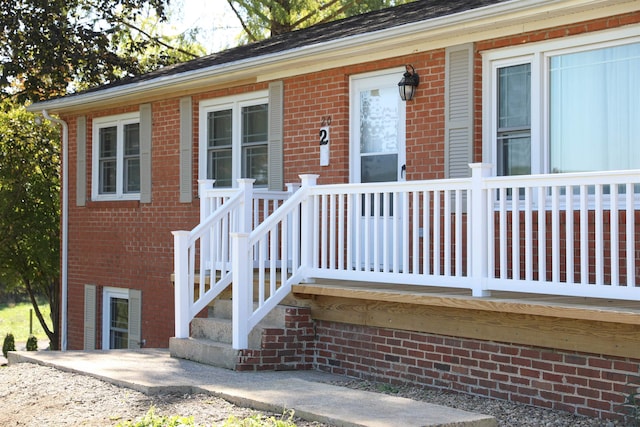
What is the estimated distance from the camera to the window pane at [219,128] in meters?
12.8

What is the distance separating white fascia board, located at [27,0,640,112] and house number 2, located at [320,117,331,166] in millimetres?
652

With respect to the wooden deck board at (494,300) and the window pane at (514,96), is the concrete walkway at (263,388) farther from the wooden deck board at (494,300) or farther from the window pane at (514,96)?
the window pane at (514,96)

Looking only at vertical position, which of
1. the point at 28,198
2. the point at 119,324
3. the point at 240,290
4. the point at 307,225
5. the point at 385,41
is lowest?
the point at 119,324

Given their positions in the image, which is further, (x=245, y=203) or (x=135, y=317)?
(x=135, y=317)

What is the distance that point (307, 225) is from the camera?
955 centimetres

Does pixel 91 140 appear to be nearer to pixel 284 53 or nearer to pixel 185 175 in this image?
pixel 185 175

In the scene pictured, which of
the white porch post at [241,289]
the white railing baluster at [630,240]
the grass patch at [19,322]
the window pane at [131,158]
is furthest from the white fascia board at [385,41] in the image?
the grass patch at [19,322]

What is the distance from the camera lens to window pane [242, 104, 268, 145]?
12.3m

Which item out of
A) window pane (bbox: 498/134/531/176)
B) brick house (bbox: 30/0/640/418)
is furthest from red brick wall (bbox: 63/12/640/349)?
window pane (bbox: 498/134/531/176)

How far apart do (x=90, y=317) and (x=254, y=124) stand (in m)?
4.94

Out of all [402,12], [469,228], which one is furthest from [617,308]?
[402,12]

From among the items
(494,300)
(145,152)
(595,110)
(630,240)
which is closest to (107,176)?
(145,152)

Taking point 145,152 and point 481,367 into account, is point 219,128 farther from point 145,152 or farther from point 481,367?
point 481,367

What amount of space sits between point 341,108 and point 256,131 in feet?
6.08
